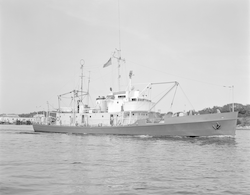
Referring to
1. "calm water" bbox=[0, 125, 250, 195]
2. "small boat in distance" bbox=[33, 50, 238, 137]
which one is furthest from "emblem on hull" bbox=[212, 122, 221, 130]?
"calm water" bbox=[0, 125, 250, 195]

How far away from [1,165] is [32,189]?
17.6ft

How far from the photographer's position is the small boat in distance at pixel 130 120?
32.2 m

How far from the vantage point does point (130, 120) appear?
1529 inches

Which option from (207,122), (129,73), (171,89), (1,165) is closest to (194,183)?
(1,165)

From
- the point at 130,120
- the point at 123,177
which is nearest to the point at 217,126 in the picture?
the point at 130,120

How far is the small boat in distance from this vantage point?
32.2 m

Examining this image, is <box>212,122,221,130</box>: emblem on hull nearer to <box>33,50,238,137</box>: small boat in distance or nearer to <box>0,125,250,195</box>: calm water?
<box>33,50,238,137</box>: small boat in distance

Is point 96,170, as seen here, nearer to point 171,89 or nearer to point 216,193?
point 216,193

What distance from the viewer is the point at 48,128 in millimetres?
50188

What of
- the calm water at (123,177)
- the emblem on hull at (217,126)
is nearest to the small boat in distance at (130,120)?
the emblem on hull at (217,126)

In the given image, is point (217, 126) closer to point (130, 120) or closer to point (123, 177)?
point (130, 120)

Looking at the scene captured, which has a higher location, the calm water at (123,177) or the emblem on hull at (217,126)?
the emblem on hull at (217,126)

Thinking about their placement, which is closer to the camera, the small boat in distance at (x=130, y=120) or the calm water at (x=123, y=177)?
the calm water at (x=123, y=177)

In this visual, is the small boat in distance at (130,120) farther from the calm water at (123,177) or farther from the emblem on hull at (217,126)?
the calm water at (123,177)
